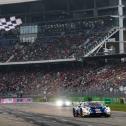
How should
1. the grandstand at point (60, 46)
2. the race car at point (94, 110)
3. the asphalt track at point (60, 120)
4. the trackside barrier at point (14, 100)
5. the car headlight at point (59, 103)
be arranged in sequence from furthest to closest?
the trackside barrier at point (14, 100) → the grandstand at point (60, 46) → the car headlight at point (59, 103) → the race car at point (94, 110) → the asphalt track at point (60, 120)

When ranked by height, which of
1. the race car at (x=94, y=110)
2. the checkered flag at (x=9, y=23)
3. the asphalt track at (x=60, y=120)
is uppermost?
the checkered flag at (x=9, y=23)

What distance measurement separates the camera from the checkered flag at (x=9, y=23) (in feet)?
256

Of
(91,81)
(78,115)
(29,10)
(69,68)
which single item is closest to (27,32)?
(29,10)

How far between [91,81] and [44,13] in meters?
19.8

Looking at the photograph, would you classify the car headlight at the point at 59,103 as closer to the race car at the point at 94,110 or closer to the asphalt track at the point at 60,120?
the asphalt track at the point at 60,120

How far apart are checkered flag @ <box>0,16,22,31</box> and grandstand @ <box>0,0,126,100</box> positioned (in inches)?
74.9

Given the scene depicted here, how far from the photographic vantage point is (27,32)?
264 ft

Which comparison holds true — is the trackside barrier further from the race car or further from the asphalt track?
the race car

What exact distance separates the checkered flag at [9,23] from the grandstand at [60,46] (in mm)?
1903

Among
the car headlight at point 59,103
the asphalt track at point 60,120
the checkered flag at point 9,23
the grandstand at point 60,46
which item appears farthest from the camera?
the checkered flag at point 9,23

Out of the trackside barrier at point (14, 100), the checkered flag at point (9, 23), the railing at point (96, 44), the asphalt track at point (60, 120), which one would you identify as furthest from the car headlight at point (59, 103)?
the asphalt track at point (60, 120)

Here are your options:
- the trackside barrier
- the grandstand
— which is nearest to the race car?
the grandstand

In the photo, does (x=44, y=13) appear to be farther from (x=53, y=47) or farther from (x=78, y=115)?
(x=78, y=115)

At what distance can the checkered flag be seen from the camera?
256 feet
